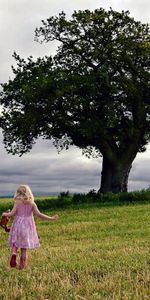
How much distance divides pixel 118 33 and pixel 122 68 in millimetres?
2524

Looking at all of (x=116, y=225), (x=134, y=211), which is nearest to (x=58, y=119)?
(x=134, y=211)

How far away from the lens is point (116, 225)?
2372 centimetres

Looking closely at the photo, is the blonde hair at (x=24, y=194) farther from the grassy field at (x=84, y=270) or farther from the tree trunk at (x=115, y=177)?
the tree trunk at (x=115, y=177)

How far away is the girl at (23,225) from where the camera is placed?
39.5 feet

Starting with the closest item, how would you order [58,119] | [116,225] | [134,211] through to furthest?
[116,225], [134,211], [58,119]

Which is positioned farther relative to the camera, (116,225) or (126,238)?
(116,225)

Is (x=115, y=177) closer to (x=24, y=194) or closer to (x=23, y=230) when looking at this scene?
(x=24, y=194)

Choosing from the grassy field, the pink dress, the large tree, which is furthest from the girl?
the large tree

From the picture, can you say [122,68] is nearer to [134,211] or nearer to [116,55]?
[116,55]

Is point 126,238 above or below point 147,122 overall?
below

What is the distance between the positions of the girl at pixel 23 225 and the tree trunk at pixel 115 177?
28.5 m

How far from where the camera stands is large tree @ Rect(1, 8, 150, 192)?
3728 centimetres

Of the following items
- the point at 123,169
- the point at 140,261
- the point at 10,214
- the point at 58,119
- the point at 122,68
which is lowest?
the point at 140,261

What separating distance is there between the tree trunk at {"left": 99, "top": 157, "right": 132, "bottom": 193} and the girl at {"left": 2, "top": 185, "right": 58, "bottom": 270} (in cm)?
2849
